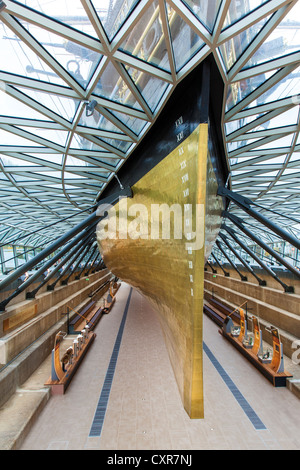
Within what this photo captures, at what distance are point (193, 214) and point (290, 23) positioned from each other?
4435mm

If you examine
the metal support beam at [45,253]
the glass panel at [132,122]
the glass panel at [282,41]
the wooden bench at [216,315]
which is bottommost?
the wooden bench at [216,315]

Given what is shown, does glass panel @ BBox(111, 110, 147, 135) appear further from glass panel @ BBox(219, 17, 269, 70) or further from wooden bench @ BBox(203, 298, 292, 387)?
wooden bench @ BBox(203, 298, 292, 387)

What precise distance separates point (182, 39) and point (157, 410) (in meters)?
9.25

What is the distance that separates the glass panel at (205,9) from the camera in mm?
4441

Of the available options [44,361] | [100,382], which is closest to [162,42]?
[100,382]

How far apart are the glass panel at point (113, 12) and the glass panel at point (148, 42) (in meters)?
0.32

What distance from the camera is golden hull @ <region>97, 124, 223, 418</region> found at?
5.44 metres

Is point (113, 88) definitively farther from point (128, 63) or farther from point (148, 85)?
point (128, 63)

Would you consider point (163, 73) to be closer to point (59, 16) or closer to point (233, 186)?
point (59, 16)

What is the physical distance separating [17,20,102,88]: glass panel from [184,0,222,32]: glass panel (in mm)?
2220

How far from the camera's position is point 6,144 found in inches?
418

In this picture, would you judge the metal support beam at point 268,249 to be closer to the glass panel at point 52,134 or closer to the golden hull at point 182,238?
the golden hull at point 182,238

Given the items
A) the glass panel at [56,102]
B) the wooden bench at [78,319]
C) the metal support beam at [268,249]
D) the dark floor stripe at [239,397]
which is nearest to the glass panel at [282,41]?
the glass panel at [56,102]

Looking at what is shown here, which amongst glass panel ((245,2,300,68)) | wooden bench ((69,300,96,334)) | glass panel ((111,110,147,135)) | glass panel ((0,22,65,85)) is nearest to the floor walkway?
wooden bench ((69,300,96,334))
